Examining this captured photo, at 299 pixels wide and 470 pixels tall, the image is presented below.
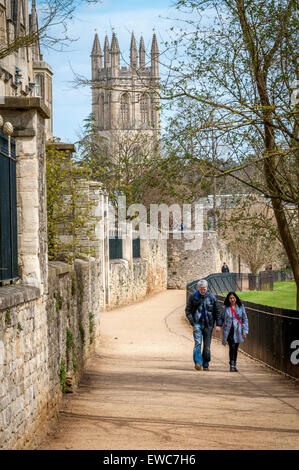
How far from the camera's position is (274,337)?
46.0 feet

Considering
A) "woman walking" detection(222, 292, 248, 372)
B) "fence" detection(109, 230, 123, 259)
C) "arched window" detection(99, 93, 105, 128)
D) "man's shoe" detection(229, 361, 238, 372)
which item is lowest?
"man's shoe" detection(229, 361, 238, 372)

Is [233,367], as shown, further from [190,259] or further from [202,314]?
[190,259]

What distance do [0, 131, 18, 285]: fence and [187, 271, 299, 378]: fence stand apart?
594 centimetres

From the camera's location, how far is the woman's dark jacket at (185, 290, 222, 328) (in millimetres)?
13297

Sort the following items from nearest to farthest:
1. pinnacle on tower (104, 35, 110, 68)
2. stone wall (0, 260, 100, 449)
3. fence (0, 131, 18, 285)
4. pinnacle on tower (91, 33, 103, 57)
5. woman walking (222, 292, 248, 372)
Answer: stone wall (0, 260, 100, 449) < fence (0, 131, 18, 285) < woman walking (222, 292, 248, 372) < pinnacle on tower (104, 35, 110, 68) < pinnacle on tower (91, 33, 103, 57)

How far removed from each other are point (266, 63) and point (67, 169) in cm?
421

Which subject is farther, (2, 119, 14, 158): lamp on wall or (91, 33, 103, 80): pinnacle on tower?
(91, 33, 103, 80): pinnacle on tower

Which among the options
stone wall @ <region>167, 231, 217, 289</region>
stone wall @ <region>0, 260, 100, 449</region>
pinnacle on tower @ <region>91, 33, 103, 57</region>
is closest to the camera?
stone wall @ <region>0, 260, 100, 449</region>

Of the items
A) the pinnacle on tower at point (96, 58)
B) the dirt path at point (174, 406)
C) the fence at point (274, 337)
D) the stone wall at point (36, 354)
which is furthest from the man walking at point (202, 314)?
the pinnacle on tower at point (96, 58)

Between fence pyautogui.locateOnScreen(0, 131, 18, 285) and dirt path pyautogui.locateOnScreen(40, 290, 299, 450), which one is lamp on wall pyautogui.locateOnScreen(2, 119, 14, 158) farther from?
dirt path pyautogui.locateOnScreen(40, 290, 299, 450)

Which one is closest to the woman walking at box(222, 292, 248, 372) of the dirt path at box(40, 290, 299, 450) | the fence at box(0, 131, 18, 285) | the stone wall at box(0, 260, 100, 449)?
the dirt path at box(40, 290, 299, 450)

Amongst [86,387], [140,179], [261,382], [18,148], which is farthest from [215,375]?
[18,148]

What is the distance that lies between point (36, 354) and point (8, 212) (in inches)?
65.4

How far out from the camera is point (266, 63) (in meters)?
13.4
